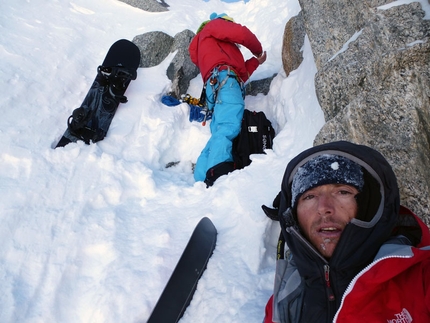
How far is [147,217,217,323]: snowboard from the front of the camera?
9.39ft

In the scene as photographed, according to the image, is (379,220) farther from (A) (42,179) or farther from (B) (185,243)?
(A) (42,179)

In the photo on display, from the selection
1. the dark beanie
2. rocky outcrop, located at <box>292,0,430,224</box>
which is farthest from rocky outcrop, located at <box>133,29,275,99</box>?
the dark beanie

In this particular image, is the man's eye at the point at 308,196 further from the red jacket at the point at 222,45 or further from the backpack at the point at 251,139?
the red jacket at the point at 222,45

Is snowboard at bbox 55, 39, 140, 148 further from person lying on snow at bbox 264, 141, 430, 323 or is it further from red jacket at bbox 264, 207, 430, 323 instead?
red jacket at bbox 264, 207, 430, 323

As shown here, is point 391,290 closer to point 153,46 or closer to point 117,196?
point 117,196

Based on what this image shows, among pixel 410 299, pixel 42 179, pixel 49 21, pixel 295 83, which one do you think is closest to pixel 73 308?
pixel 42 179

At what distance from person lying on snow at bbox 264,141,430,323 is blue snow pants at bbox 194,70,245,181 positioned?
220 cm

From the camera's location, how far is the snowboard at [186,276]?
9.39ft

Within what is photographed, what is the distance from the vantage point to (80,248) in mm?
3490

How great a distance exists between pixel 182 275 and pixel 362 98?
217 cm

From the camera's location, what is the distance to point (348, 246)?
7.07 ft

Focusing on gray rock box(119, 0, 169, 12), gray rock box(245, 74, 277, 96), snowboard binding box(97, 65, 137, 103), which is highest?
gray rock box(119, 0, 169, 12)

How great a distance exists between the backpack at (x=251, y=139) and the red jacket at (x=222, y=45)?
4.04ft

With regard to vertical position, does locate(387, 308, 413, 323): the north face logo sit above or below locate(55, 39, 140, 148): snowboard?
below
